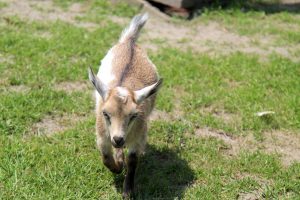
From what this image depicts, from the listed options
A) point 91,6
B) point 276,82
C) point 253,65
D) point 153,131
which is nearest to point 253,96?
point 276,82

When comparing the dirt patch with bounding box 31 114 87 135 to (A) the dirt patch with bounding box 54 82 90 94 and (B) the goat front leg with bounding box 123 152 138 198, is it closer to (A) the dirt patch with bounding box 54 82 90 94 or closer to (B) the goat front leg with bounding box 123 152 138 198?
(A) the dirt patch with bounding box 54 82 90 94

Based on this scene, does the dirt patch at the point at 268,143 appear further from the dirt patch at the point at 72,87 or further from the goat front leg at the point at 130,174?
the dirt patch at the point at 72,87

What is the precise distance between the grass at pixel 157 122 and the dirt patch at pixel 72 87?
3.2 inches

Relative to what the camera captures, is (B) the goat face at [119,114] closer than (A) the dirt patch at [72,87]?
Yes

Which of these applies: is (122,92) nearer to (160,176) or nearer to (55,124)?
(160,176)

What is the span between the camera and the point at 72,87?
6.55 metres

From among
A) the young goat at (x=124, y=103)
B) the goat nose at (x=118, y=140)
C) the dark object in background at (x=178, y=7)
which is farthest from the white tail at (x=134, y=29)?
the dark object in background at (x=178, y=7)

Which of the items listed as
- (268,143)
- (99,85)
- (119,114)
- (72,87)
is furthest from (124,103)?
(72,87)

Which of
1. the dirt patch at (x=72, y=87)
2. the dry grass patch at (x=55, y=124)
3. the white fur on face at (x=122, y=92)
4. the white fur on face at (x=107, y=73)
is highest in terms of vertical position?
the white fur on face at (x=122, y=92)

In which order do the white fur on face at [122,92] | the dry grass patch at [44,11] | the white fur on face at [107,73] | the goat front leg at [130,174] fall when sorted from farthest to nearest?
1. the dry grass patch at [44,11]
2. the white fur on face at [107,73]
3. the goat front leg at [130,174]
4. the white fur on face at [122,92]

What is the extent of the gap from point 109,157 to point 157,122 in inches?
54.1

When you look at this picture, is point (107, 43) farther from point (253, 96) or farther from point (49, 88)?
point (253, 96)

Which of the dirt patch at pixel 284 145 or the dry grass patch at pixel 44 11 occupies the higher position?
the dirt patch at pixel 284 145

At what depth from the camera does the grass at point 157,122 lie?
4691 mm
